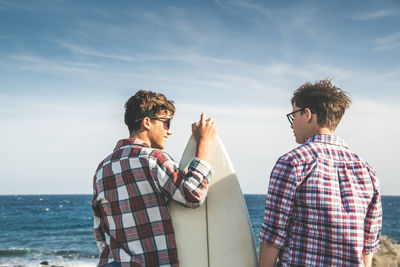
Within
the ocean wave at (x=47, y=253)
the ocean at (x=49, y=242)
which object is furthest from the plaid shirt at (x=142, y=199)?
the ocean wave at (x=47, y=253)

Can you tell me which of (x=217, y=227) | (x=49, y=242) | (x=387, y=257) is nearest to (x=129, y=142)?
(x=217, y=227)

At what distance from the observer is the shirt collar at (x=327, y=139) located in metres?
1.91

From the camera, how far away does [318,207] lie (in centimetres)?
172

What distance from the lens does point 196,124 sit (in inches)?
93.6

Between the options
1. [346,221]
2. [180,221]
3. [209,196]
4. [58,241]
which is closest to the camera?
[346,221]

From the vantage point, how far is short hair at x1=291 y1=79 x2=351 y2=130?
1966 millimetres

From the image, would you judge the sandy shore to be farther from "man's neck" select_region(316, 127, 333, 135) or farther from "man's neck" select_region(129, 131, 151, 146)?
"man's neck" select_region(129, 131, 151, 146)

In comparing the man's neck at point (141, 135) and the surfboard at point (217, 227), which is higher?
the man's neck at point (141, 135)

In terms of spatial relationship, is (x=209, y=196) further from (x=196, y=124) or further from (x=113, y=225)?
(x=113, y=225)

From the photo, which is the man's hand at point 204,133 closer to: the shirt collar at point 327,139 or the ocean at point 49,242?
the shirt collar at point 327,139

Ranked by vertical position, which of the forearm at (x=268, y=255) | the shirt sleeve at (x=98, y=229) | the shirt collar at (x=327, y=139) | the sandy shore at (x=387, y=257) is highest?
the shirt collar at (x=327, y=139)

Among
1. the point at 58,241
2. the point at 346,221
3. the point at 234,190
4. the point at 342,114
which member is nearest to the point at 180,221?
the point at 234,190

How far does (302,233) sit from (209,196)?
790 millimetres

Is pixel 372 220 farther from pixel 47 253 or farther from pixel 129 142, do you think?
pixel 47 253
